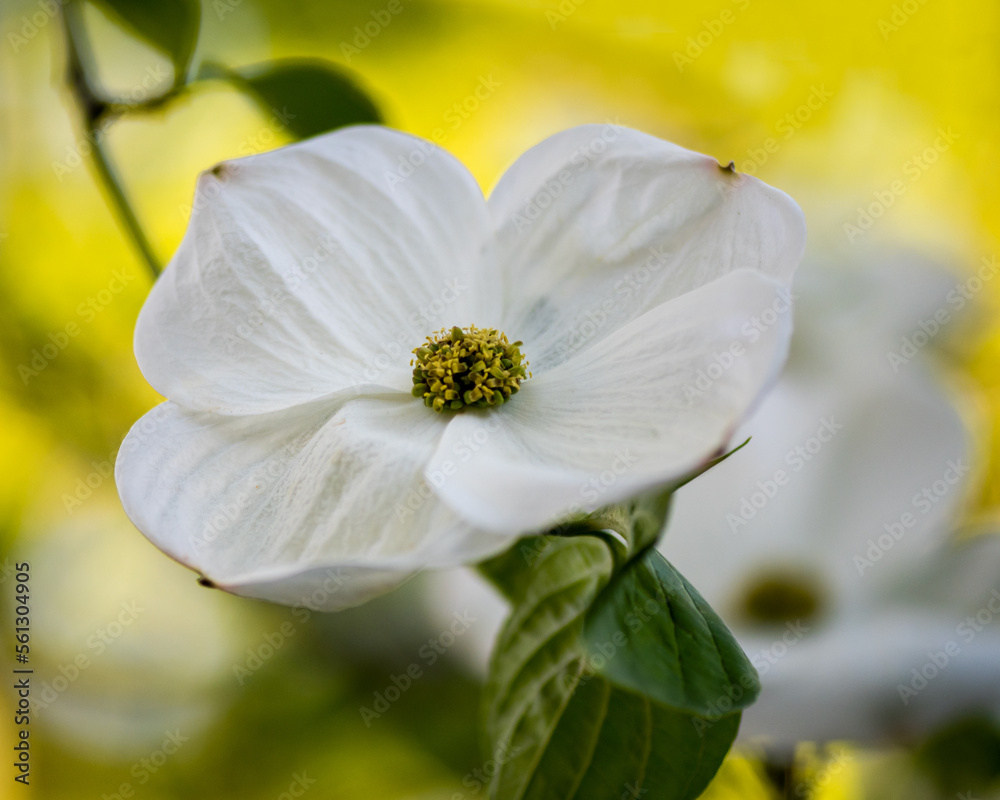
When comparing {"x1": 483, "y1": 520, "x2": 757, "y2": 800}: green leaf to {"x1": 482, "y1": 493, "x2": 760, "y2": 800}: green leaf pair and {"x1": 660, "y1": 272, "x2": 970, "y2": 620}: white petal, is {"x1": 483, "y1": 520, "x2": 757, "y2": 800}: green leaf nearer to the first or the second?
{"x1": 482, "y1": 493, "x2": 760, "y2": 800}: green leaf pair

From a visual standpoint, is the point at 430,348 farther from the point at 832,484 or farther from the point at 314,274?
the point at 832,484

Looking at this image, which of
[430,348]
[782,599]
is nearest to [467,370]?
[430,348]

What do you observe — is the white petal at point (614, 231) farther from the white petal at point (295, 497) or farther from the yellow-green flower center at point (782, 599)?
the yellow-green flower center at point (782, 599)

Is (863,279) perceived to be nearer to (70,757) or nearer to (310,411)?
(310,411)

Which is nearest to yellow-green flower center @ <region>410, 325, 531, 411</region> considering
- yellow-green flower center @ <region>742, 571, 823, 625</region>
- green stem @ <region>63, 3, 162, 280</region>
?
green stem @ <region>63, 3, 162, 280</region>

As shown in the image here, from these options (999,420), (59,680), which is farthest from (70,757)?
(999,420)
